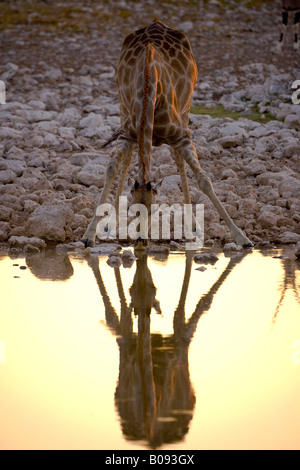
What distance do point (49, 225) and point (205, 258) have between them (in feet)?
5.07

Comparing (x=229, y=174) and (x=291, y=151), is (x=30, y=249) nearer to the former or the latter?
(x=229, y=174)

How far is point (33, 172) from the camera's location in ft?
30.9

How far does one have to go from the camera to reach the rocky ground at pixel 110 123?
853cm

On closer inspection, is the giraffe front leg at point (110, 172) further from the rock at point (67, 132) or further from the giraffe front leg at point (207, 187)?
the rock at point (67, 132)

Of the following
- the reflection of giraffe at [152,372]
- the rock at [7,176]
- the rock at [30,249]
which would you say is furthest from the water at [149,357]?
the rock at [7,176]

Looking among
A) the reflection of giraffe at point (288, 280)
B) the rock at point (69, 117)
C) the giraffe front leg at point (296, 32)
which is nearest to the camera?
the reflection of giraffe at point (288, 280)

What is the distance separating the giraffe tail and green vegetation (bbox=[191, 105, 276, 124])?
5077 millimetres

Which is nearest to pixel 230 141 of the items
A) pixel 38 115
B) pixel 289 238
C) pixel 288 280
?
pixel 289 238

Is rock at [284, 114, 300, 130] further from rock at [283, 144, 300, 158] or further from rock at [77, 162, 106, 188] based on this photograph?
rock at [77, 162, 106, 188]

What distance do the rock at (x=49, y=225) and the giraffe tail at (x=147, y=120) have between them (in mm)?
1224

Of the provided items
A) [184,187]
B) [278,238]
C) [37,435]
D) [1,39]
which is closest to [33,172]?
[184,187]

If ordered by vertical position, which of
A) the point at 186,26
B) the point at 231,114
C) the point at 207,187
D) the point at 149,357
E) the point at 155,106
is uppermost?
the point at 155,106

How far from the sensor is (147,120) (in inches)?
289

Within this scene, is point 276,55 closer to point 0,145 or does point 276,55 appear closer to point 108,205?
point 0,145
